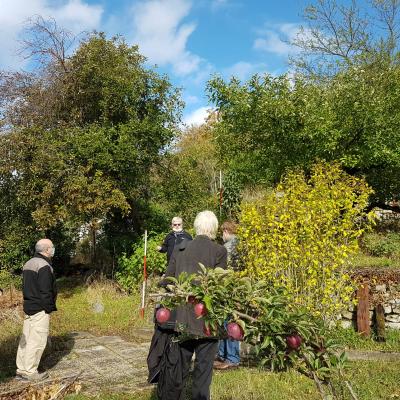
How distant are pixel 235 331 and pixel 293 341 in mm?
346

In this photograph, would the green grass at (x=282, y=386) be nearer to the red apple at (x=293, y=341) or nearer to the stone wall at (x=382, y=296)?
the red apple at (x=293, y=341)

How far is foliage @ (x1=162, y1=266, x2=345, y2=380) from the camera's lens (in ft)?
8.96

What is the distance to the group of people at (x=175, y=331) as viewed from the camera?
3709mm

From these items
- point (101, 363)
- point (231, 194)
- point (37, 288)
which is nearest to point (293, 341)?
point (37, 288)

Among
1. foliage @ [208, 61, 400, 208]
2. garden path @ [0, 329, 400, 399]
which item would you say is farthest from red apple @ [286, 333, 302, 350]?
foliage @ [208, 61, 400, 208]

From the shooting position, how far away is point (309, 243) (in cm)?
675

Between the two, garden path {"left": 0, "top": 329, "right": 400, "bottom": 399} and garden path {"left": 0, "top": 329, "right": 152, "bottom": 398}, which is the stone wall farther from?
garden path {"left": 0, "top": 329, "right": 152, "bottom": 398}

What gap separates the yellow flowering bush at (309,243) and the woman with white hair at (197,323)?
117 inches

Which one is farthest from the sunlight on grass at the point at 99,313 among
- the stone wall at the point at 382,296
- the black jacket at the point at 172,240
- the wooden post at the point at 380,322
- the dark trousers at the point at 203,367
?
the dark trousers at the point at 203,367

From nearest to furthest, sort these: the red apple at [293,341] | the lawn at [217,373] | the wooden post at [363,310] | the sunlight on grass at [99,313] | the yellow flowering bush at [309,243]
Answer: the red apple at [293,341], the lawn at [217,373], the yellow flowering bush at [309,243], the wooden post at [363,310], the sunlight on grass at [99,313]

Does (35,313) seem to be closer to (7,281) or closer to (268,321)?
(268,321)

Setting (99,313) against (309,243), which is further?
(99,313)

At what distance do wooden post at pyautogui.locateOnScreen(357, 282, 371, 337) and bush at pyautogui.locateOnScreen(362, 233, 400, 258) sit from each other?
10.9 ft

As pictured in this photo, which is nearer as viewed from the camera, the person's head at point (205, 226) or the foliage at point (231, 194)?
the person's head at point (205, 226)
